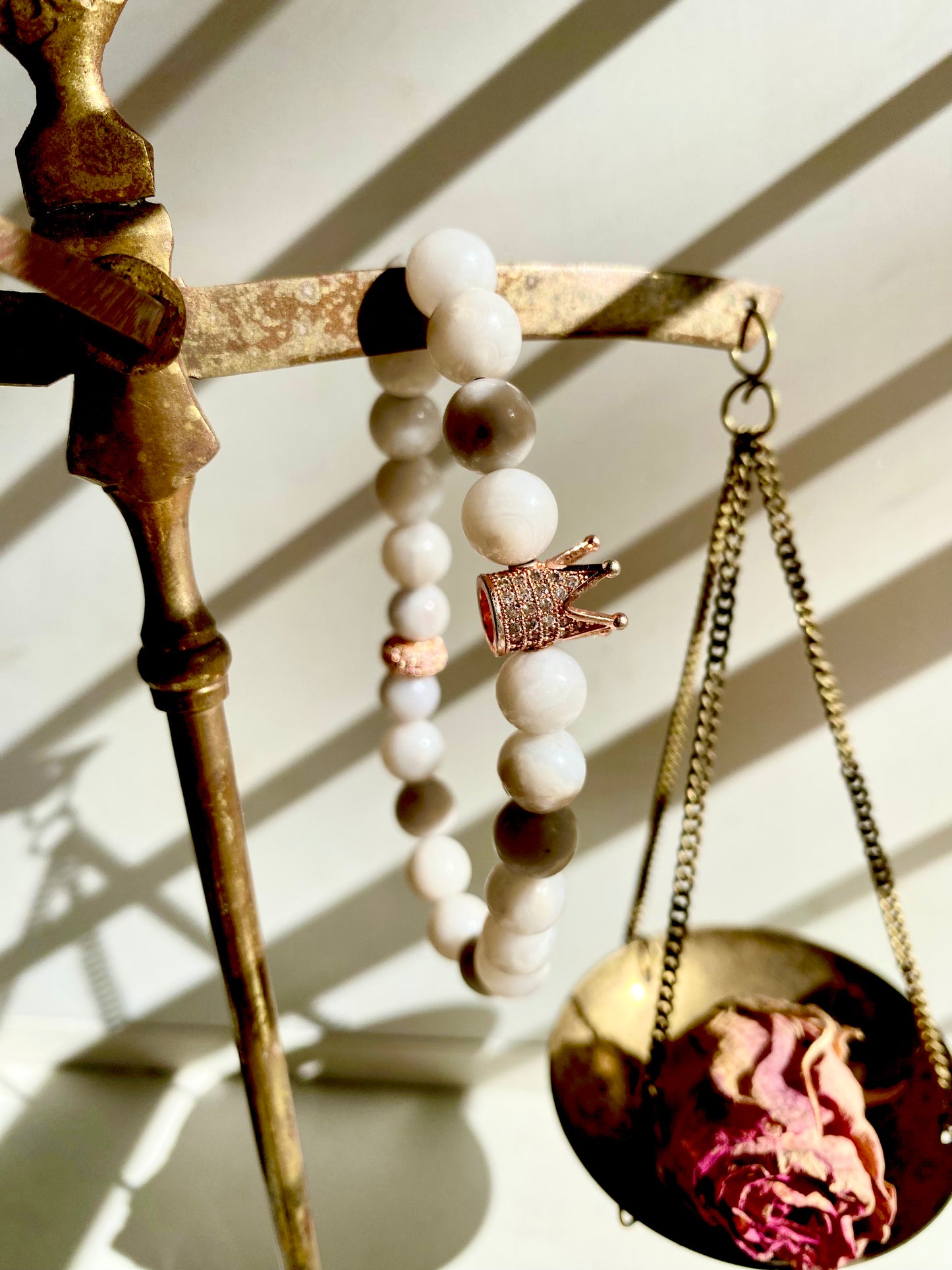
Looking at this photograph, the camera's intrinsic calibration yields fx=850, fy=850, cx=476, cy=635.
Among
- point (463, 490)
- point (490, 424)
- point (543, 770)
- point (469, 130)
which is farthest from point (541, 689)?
point (469, 130)

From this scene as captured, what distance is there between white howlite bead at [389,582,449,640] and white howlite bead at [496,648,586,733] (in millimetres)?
186

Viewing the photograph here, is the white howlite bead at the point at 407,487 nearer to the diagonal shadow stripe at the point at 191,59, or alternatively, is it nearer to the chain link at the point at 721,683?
the chain link at the point at 721,683

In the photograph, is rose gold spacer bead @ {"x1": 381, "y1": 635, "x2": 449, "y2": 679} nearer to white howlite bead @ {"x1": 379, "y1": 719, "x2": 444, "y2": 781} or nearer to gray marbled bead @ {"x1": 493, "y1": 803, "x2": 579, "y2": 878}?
white howlite bead @ {"x1": 379, "y1": 719, "x2": 444, "y2": 781}

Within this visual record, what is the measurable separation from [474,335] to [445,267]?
0.15 ft

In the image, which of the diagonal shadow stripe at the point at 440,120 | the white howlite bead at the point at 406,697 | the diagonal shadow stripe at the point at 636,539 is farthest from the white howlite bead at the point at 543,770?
the diagonal shadow stripe at the point at 440,120

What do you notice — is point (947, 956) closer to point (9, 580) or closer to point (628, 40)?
point (628, 40)

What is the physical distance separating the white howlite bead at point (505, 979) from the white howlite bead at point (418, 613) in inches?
9.3

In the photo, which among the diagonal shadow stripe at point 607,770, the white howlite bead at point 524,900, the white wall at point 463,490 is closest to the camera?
the white howlite bead at point 524,900

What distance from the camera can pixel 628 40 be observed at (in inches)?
25.3

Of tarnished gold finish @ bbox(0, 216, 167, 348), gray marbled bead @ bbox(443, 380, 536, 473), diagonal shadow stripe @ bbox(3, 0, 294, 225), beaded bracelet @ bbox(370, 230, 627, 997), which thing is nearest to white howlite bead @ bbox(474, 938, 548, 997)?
beaded bracelet @ bbox(370, 230, 627, 997)

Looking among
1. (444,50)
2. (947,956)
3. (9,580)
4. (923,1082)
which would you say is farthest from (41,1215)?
(444,50)

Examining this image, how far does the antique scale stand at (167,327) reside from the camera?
401 millimetres

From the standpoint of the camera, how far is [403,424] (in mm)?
646

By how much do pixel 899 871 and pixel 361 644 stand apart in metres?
0.61
